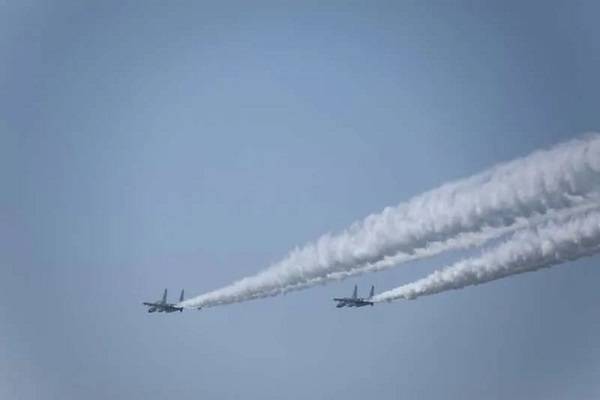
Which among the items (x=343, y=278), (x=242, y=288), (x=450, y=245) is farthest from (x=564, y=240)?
(x=242, y=288)

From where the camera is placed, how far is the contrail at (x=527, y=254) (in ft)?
97.1

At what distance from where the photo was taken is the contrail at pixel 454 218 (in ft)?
91.1

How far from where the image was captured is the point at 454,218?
32031mm

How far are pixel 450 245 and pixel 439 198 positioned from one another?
4.56ft

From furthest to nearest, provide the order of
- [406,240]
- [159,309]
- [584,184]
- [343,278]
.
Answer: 1. [159,309]
2. [343,278]
3. [406,240]
4. [584,184]

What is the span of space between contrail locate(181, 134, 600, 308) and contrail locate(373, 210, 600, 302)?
27.4 inches

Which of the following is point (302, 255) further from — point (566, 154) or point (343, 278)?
point (566, 154)

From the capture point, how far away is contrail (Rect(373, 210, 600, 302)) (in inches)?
1165

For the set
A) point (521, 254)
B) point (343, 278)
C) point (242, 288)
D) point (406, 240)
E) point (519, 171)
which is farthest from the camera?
point (242, 288)

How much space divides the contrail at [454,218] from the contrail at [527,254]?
2.29ft

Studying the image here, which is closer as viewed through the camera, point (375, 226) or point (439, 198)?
point (439, 198)

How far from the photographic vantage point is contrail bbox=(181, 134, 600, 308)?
27.8 meters

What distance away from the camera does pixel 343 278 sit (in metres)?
37.3

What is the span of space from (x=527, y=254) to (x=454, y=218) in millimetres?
2185
